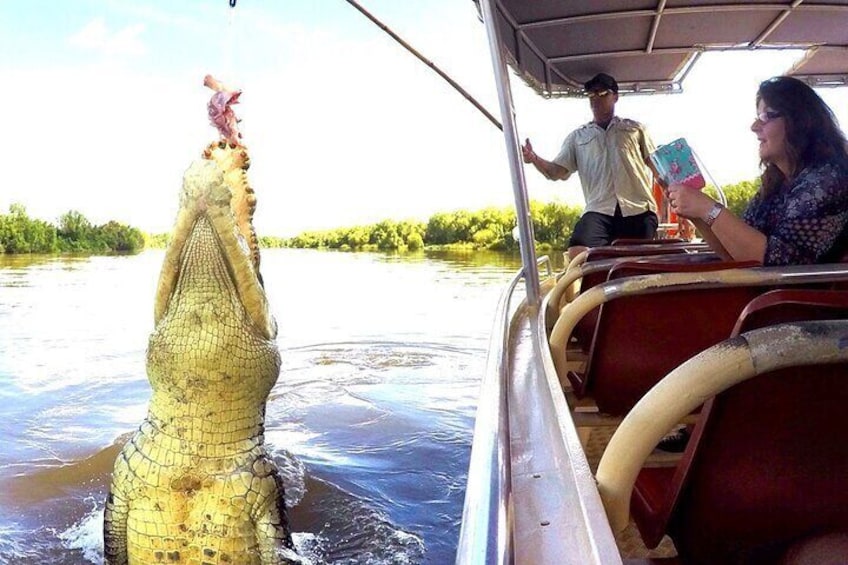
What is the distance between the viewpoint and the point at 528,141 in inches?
159

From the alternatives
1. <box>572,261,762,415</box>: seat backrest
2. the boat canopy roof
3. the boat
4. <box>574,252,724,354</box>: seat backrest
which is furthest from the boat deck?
the boat canopy roof

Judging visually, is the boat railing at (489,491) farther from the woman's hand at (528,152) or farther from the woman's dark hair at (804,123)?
the woman's hand at (528,152)

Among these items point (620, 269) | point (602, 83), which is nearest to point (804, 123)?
point (620, 269)

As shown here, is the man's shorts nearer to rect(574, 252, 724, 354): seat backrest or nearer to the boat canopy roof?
the boat canopy roof

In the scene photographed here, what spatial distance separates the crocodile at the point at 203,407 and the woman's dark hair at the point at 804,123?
4.84 ft

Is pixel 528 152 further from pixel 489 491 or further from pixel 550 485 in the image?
pixel 489 491

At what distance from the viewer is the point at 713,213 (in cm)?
204

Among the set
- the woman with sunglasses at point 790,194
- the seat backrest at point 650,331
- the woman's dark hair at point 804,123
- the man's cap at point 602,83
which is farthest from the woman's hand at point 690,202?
the man's cap at point 602,83

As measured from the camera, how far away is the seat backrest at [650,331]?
1513mm

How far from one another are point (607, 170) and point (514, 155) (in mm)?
2449

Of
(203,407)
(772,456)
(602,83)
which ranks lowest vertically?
(203,407)

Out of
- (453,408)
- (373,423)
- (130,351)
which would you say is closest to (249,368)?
(373,423)

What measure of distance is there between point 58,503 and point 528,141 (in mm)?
2868

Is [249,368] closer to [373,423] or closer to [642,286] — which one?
[642,286]
